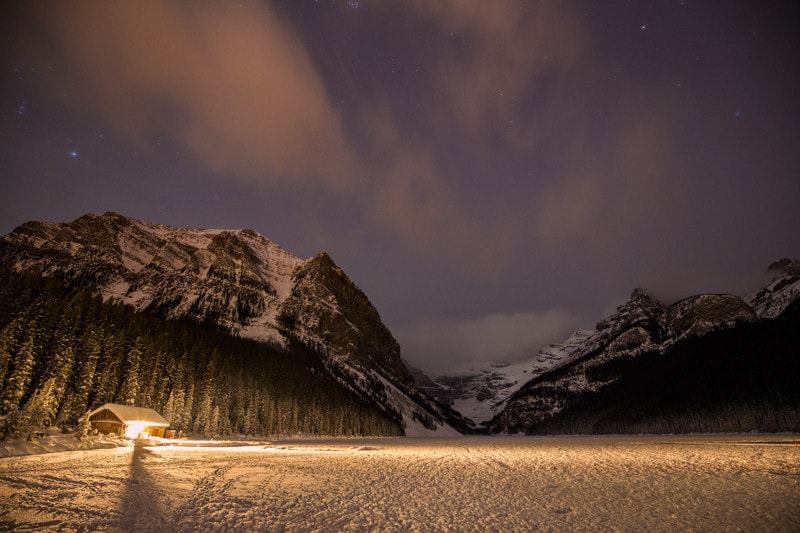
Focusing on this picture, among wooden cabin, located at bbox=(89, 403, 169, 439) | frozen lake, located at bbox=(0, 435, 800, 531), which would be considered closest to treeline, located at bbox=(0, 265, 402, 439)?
wooden cabin, located at bbox=(89, 403, 169, 439)

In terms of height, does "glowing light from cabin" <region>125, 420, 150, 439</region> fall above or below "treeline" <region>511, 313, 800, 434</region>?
below

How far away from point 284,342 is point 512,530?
620ft

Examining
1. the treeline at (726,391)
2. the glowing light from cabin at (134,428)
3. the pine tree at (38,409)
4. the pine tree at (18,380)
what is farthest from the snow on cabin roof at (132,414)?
the treeline at (726,391)

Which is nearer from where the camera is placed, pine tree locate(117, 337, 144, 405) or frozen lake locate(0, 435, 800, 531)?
frozen lake locate(0, 435, 800, 531)

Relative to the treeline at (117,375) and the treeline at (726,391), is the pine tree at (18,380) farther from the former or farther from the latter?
the treeline at (726,391)

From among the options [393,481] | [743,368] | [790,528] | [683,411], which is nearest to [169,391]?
[393,481]

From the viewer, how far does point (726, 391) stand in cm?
12650

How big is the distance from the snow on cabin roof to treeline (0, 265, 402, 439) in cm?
338

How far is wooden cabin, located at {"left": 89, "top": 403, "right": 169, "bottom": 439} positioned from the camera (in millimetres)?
47781

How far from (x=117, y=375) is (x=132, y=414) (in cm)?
1042

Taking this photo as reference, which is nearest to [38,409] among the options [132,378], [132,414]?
[132,414]

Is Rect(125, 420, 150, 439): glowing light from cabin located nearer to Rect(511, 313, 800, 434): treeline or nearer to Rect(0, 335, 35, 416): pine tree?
Rect(0, 335, 35, 416): pine tree

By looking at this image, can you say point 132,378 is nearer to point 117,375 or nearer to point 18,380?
point 117,375

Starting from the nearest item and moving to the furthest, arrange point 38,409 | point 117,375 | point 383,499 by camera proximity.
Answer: point 383,499 → point 38,409 → point 117,375
